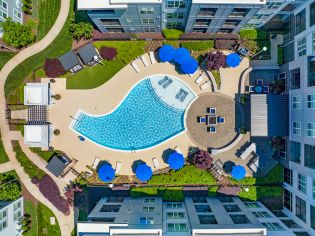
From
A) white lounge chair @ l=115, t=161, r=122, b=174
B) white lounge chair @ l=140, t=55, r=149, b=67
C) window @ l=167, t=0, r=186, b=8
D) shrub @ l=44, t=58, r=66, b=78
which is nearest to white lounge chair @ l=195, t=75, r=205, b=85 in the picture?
white lounge chair @ l=140, t=55, r=149, b=67

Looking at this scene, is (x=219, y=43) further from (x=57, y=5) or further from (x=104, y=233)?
(x=104, y=233)

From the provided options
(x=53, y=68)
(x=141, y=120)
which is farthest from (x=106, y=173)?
(x=53, y=68)

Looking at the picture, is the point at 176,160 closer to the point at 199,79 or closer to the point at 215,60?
the point at 199,79

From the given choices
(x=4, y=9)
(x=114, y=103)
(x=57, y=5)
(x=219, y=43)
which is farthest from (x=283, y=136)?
(x=4, y=9)

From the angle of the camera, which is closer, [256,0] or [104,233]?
[256,0]

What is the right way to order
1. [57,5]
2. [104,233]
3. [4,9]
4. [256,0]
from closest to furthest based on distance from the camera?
[256,0] → [104,233] → [4,9] → [57,5]

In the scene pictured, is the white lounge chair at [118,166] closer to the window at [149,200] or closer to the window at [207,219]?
the window at [149,200]
